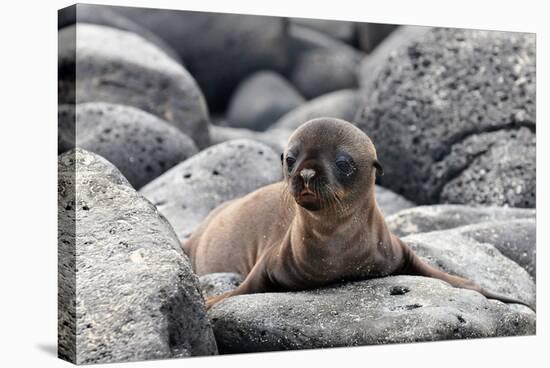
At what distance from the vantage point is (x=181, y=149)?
10523 mm

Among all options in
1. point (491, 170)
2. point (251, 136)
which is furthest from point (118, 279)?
point (251, 136)

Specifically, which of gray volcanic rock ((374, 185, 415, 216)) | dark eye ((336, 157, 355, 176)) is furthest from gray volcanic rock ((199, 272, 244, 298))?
gray volcanic rock ((374, 185, 415, 216))

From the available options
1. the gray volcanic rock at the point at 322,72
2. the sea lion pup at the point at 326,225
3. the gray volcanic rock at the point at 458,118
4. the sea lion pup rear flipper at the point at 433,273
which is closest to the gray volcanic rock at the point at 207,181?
the sea lion pup at the point at 326,225

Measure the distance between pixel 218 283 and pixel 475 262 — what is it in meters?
2.23

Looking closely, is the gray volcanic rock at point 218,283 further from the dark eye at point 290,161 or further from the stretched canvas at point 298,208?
the dark eye at point 290,161

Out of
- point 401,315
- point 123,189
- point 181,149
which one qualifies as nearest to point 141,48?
point 181,149

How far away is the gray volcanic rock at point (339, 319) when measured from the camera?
21.2 feet

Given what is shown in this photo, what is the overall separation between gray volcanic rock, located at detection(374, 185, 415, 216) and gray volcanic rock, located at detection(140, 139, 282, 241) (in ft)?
4.86

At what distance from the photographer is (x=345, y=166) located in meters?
6.43

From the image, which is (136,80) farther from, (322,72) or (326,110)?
(322,72)

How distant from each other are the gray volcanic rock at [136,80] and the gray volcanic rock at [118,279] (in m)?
4.92

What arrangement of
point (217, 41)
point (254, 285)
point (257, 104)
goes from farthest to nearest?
point (257, 104) < point (217, 41) < point (254, 285)

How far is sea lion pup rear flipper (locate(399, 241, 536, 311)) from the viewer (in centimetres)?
724

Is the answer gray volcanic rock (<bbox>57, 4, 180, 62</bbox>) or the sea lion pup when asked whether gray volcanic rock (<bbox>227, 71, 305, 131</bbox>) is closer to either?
gray volcanic rock (<bbox>57, 4, 180, 62</bbox>)
